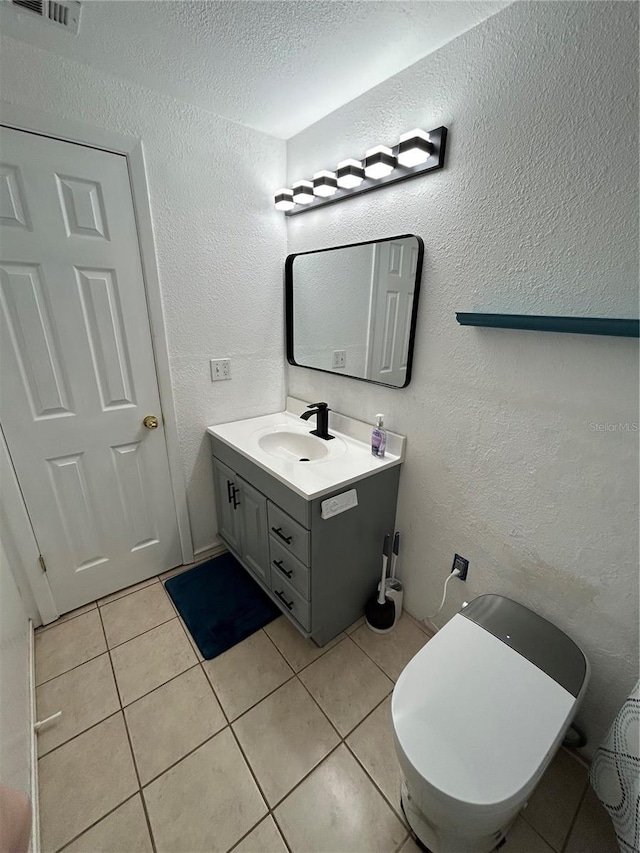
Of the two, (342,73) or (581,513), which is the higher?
(342,73)

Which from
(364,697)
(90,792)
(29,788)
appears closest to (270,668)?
(364,697)

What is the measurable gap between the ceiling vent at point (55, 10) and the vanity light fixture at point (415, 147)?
1.02 metres

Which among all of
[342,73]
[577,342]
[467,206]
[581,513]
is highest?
[342,73]

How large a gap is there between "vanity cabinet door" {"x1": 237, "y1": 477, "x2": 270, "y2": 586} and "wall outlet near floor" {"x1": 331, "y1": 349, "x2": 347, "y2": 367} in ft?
2.38

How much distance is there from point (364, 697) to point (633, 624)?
928mm

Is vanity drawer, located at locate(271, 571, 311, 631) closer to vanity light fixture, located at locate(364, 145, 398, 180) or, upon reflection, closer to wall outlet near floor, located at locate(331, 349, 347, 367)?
wall outlet near floor, located at locate(331, 349, 347, 367)

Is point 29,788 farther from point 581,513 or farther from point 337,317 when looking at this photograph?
→ point 337,317

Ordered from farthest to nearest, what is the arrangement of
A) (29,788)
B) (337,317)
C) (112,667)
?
1. (337,317)
2. (112,667)
3. (29,788)

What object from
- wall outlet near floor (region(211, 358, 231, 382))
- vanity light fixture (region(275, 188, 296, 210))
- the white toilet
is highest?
vanity light fixture (region(275, 188, 296, 210))

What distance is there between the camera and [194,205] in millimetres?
1558

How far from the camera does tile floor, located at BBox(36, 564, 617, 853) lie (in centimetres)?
99

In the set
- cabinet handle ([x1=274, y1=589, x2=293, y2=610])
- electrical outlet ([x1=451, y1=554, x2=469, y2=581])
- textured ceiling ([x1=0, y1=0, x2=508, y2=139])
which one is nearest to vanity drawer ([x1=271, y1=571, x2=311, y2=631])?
cabinet handle ([x1=274, y1=589, x2=293, y2=610])

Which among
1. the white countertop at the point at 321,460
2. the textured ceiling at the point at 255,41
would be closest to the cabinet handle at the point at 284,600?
the white countertop at the point at 321,460

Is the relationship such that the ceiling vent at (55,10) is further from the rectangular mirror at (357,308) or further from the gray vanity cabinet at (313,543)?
the gray vanity cabinet at (313,543)
